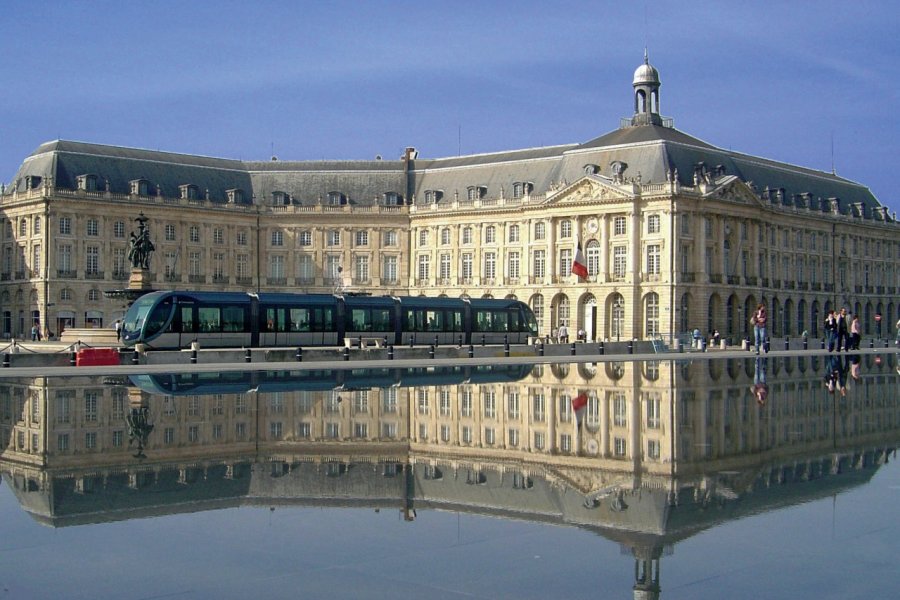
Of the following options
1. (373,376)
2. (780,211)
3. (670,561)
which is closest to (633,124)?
(780,211)

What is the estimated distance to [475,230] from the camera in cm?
10125

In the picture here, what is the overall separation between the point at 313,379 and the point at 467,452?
18676mm

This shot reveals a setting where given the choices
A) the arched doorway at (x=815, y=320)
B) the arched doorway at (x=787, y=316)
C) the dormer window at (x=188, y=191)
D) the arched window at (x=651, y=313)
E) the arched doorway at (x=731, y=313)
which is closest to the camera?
the arched window at (x=651, y=313)

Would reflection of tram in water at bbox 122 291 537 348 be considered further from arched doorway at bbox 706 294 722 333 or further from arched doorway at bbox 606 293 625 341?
arched doorway at bbox 706 294 722 333

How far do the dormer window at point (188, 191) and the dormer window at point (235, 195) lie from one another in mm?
3132

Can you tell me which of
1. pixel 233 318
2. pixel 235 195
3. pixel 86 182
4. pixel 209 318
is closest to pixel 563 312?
pixel 235 195

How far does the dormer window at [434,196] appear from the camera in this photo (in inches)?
4060

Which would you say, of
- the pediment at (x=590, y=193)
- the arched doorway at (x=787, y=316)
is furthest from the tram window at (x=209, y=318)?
the arched doorway at (x=787, y=316)

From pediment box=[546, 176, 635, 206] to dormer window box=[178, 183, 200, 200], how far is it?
96.4ft

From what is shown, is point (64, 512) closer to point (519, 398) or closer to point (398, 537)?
point (398, 537)

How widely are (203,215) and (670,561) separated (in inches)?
3669

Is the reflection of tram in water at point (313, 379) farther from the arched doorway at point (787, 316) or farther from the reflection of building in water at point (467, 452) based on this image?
the arched doorway at point (787, 316)

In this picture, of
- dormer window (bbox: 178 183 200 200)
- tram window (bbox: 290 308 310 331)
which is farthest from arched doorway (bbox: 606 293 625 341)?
tram window (bbox: 290 308 310 331)

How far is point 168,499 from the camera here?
13070 mm
